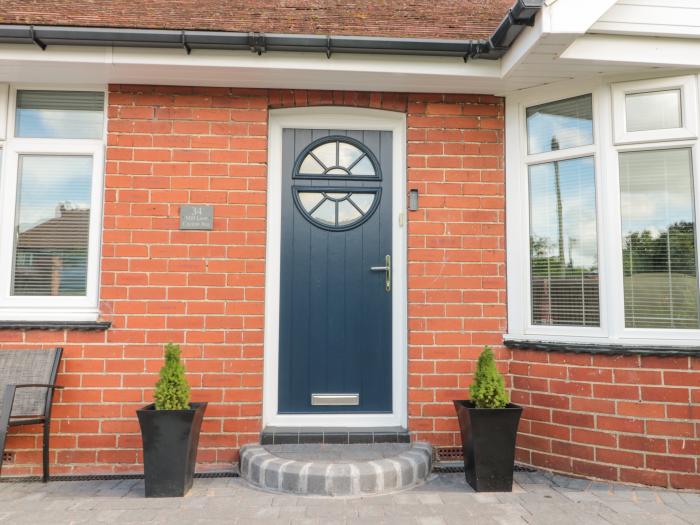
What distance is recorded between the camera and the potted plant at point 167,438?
2.95 meters

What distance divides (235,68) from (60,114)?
1.48m

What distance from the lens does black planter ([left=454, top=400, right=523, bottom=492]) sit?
9.86ft


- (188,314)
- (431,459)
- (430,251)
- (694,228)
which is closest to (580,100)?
(694,228)

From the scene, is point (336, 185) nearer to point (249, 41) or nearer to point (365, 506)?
point (249, 41)

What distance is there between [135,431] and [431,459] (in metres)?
2.11

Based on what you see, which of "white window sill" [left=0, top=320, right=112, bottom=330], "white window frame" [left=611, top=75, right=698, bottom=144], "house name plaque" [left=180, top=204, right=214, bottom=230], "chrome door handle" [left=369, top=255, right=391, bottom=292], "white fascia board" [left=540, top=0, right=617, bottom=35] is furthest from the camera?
"chrome door handle" [left=369, top=255, right=391, bottom=292]

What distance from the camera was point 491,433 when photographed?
9.87 ft

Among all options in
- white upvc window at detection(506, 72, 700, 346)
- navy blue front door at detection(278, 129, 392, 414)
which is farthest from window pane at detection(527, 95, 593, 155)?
navy blue front door at detection(278, 129, 392, 414)

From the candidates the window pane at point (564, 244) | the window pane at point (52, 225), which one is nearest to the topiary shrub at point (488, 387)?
the window pane at point (564, 244)

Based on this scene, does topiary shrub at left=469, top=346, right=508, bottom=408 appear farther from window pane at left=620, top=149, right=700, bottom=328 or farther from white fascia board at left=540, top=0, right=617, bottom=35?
white fascia board at left=540, top=0, right=617, bottom=35

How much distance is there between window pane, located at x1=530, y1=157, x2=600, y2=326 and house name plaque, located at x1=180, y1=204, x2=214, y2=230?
244 cm

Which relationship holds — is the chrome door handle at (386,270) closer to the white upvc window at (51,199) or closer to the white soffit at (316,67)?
the white soffit at (316,67)

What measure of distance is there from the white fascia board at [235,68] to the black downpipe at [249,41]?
7 cm

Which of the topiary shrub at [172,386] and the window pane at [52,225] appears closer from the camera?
the topiary shrub at [172,386]
